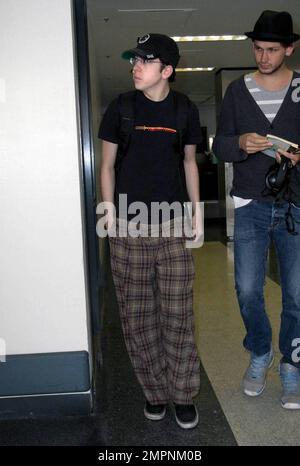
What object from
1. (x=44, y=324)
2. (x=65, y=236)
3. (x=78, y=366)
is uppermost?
(x=65, y=236)

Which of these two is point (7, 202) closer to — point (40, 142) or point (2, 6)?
point (40, 142)

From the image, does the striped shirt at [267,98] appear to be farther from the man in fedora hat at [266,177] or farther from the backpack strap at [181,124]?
the backpack strap at [181,124]

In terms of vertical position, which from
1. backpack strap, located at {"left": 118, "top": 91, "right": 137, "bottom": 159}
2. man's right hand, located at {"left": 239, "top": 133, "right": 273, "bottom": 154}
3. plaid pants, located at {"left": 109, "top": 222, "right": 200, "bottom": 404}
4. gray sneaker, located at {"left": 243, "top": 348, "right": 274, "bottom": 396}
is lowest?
gray sneaker, located at {"left": 243, "top": 348, "right": 274, "bottom": 396}

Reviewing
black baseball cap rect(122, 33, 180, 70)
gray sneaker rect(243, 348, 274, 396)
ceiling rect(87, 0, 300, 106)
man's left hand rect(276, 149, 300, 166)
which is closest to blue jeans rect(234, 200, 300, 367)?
gray sneaker rect(243, 348, 274, 396)

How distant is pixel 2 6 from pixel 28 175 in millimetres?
696

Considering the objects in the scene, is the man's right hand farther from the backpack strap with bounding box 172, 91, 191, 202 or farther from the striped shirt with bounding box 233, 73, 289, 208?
the backpack strap with bounding box 172, 91, 191, 202

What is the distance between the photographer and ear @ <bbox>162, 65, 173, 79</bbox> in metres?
2.03

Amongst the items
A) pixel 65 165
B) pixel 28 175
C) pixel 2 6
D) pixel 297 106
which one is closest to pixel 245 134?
pixel 297 106

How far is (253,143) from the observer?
2111 millimetres

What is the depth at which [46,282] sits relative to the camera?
7.46 feet

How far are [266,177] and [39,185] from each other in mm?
965

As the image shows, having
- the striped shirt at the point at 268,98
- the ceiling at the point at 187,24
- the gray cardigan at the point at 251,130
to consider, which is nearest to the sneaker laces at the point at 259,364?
the gray cardigan at the point at 251,130

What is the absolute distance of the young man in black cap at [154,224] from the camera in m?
2.04

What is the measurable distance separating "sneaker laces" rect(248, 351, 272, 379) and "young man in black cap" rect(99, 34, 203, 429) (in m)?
0.38
